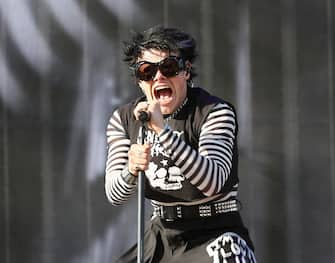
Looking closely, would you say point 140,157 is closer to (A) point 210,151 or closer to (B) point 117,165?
(A) point 210,151

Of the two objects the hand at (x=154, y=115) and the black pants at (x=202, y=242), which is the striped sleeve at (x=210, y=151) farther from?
the black pants at (x=202, y=242)

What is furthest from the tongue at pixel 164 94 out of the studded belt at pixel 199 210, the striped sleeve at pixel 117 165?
the studded belt at pixel 199 210

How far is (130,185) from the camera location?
3.25m

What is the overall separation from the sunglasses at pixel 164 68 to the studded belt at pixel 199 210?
556 millimetres

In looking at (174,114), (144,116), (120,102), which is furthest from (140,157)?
(120,102)

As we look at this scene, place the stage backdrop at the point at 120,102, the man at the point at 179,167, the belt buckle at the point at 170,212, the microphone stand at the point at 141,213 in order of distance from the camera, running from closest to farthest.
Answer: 1. the microphone stand at the point at 141,213
2. the man at the point at 179,167
3. the belt buckle at the point at 170,212
4. the stage backdrop at the point at 120,102

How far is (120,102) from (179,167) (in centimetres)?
271

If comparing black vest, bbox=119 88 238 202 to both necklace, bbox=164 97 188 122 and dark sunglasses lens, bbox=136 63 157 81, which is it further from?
dark sunglasses lens, bbox=136 63 157 81

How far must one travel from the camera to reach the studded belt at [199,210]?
10.8ft

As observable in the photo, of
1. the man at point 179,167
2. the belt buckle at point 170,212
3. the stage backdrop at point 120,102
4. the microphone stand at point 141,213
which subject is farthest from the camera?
the stage backdrop at point 120,102

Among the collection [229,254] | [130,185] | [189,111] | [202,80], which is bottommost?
[229,254]

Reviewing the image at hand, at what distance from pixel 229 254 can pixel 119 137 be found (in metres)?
0.71
